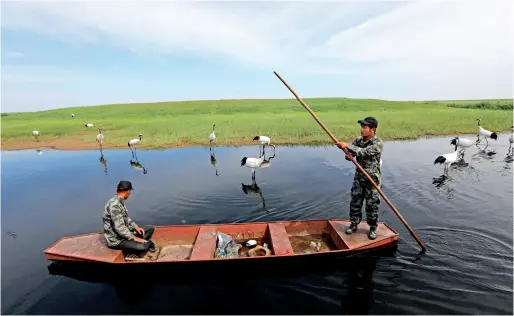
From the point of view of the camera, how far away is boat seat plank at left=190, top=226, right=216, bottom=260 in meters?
7.64

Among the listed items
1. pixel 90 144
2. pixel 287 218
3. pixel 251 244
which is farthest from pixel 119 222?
pixel 90 144

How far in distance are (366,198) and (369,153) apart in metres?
1.39

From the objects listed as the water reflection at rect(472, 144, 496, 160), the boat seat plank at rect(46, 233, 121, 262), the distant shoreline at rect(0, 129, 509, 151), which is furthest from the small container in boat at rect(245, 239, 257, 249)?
the water reflection at rect(472, 144, 496, 160)

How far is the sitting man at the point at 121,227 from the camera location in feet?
24.6

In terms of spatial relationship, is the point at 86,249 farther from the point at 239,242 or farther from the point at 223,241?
the point at 239,242

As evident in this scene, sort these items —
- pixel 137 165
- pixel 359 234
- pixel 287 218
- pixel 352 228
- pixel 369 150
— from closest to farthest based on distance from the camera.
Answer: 1. pixel 369 150
2. pixel 359 234
3. pixel 352 228
4. pixel 287 218
5. pixel 137 165

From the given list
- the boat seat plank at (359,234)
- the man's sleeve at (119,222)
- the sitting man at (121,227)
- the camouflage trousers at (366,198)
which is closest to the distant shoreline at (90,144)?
the boat seat plank at (359,234)

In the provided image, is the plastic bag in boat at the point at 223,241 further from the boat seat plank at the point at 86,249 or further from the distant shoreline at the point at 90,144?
the distant shoreline at the point at 90,144

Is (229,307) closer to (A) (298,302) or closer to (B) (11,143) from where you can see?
(A) (298,302)

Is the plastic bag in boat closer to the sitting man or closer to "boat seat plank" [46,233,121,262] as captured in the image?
the sitting man

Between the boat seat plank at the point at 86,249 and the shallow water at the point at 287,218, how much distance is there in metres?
0.82

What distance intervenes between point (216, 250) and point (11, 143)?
37.0m

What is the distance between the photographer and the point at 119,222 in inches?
299

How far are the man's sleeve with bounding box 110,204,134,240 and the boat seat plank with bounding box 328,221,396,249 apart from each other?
5803mm
